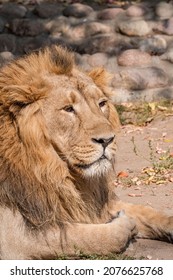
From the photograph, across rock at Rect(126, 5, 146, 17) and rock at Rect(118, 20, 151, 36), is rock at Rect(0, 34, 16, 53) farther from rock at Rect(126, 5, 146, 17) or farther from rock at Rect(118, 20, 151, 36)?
rock at Rect(126, 5, 146, 17)

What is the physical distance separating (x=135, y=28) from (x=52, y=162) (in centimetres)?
496

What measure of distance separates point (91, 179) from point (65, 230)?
322 mm

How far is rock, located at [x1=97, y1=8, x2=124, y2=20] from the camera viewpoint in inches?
376

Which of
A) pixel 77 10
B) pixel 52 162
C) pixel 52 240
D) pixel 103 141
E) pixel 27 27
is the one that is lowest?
pixel 27 27

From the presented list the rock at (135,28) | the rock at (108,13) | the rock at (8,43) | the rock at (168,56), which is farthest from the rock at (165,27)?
the rock at (8,43)

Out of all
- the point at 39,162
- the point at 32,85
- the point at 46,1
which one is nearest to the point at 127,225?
the point at 39,162

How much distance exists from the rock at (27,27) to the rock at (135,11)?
1.01m

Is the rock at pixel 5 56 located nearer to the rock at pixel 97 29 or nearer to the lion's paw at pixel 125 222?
the rock at pixel 97 29

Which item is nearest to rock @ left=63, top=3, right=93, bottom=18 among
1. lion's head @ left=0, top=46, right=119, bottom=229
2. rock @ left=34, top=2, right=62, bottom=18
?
rock @ left=34, top=2, right=62, bottom=18

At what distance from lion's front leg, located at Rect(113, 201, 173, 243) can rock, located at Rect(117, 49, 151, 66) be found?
3738 mm

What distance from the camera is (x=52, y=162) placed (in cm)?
452

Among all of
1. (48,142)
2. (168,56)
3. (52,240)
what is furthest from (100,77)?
(168,56)

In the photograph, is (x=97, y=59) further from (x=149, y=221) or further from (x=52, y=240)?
(x=52, y=240)

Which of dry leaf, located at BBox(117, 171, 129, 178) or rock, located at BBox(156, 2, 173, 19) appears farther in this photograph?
rock, located at BBox(156, 2, 173, 19)
